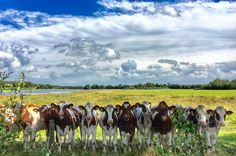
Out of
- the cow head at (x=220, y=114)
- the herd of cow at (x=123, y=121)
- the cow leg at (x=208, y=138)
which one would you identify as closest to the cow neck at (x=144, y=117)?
the herd of cow at (x=123, y=121)

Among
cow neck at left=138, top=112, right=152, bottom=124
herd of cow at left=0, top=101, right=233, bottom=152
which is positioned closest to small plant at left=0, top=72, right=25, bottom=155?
herd of cow at left=0, top=101, right=233, bottom=152

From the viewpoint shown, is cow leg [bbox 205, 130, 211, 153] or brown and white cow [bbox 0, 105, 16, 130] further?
cow leg [bbox 205, 130, 211, 153]

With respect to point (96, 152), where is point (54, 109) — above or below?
above

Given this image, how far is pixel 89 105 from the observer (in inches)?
851

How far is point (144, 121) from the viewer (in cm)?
2106

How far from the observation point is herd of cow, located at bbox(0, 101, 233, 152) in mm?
20234

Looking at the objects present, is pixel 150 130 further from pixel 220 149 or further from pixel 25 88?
pixel 25 88

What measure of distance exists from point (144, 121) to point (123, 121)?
3.37ft

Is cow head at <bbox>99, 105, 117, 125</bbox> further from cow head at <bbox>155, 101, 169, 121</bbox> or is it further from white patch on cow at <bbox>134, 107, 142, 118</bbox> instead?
cow head at <bbox>155, 101, 169, 121</bbox>

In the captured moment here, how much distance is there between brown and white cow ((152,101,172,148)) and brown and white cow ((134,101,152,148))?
346 millimetres

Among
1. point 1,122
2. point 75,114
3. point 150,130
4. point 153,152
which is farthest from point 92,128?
point 1,122

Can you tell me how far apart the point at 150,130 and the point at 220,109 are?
3.47m

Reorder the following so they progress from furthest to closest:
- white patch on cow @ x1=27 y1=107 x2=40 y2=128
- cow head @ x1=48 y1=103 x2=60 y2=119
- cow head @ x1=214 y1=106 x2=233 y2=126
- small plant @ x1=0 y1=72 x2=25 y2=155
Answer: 1. white patch on cow @ x1=27 y1=107 x2=40 y2=128
2. cow head @ x1=48 y1=103 x2=60 y2=119
3. cow head @ x1=214 y1=106 x2=233 y2=126
4. small plant @ x1=0 y1=72 x2=25 y2=155

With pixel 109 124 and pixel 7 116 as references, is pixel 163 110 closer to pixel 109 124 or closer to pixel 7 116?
pixel 109 124
